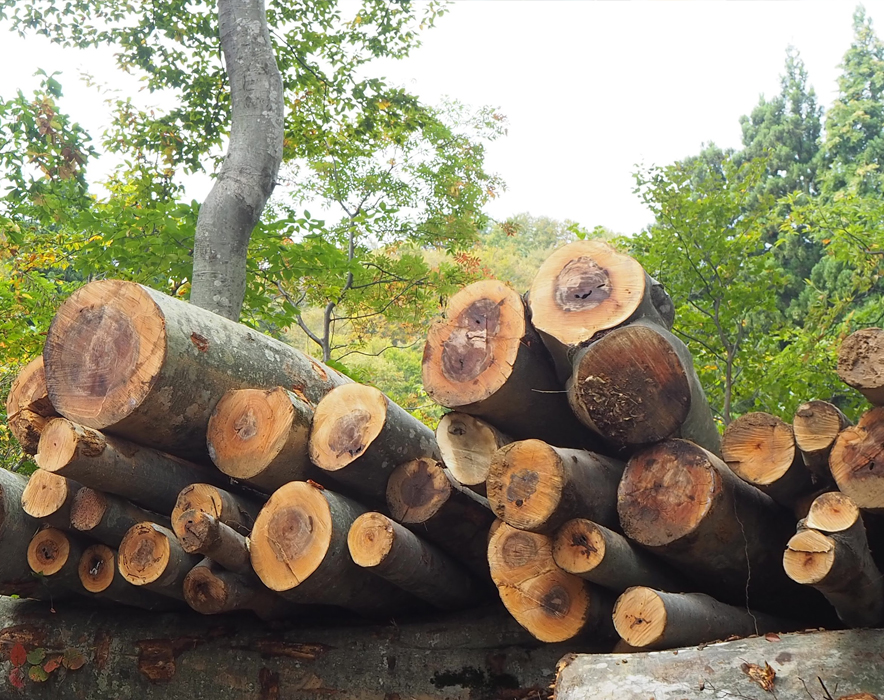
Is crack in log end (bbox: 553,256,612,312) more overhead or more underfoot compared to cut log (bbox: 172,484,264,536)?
more overhead

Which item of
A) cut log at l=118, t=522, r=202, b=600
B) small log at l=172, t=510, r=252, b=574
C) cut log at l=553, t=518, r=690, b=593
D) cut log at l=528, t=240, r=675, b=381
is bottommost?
cut log at l=118, t=522, r=202, b=600

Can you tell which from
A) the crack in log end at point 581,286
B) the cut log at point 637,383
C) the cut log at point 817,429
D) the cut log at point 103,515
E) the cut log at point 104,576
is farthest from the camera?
the cut log at point 104,576

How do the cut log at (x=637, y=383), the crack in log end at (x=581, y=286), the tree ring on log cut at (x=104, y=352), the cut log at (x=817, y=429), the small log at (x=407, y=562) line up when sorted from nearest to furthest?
the cut log at (x=817, y=429) < the cut log at (x=637, y=383) < the crack in log end at (x=581, y=286) < the small log at (x=407, y=562) < the tree ring on log cut at (x=104, y=352)

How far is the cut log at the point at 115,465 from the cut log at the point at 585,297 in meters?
1.71

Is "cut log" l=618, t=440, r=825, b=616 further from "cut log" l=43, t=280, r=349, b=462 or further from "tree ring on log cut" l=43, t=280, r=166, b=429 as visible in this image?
"tree ring on log cut" l=43, t=280, r=166, b=429

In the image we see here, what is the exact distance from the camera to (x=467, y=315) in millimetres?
2982

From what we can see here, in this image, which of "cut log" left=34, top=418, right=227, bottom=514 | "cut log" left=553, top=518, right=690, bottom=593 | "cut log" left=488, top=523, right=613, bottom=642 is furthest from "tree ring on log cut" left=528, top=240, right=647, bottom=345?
"cut log" left=34, top=418, right=227, bottom=514

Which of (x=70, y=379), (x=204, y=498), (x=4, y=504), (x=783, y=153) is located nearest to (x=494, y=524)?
(x=204, y=498)

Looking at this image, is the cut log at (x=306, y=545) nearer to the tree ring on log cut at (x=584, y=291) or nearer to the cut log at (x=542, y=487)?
the cut log at (x=542, y=487)

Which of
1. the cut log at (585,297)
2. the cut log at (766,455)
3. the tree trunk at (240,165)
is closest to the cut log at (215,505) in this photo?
the cut log at (585,297)

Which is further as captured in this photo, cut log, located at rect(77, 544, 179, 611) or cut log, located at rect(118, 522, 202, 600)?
cut log, located at rect(77, 544, 179, 611)

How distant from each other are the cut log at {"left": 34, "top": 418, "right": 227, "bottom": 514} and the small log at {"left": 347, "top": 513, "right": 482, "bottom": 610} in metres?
0.91

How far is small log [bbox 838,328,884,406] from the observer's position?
2.16 metres

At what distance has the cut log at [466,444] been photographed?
2918 mm
